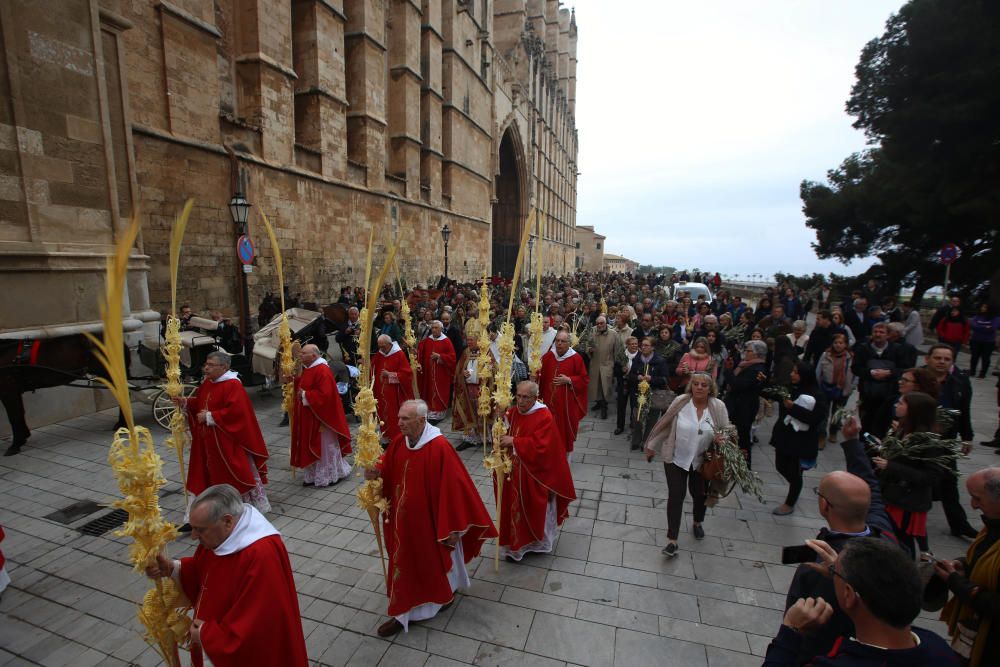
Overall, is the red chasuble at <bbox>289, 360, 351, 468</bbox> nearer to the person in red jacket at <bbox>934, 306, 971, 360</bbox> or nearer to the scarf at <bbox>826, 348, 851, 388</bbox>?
the scarf at <bbox>826, 348, 851, 388</bbox>

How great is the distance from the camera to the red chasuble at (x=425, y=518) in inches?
141

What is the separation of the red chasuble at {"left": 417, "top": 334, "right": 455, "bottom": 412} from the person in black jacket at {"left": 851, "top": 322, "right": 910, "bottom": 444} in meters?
5.84

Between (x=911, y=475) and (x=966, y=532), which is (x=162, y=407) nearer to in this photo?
(x=911, y=475)

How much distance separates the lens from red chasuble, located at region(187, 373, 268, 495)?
5.10m

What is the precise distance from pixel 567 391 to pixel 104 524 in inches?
215

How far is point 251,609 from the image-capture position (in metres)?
2.39

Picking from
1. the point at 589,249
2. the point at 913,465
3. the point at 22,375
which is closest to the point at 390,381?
the point at 22,375

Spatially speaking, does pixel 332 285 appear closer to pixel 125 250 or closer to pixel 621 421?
pixel 621 421

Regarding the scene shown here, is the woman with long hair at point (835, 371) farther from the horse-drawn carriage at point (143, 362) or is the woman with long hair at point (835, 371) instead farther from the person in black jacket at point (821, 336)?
the horse-drawn carriage at point (143, 362)

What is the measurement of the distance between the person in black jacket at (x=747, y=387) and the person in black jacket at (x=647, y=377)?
4.15 feet

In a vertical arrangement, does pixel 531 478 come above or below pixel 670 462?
below

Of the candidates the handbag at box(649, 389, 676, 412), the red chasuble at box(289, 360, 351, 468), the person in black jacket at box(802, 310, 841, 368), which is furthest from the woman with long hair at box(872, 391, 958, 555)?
the red chasuble at box(289, 360, 351, 468)

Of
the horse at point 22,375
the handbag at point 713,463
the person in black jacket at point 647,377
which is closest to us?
the handbag at point 713,463

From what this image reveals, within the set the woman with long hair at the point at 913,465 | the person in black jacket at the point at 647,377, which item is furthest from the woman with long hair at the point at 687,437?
the person in black jacket at the point at 647,377
